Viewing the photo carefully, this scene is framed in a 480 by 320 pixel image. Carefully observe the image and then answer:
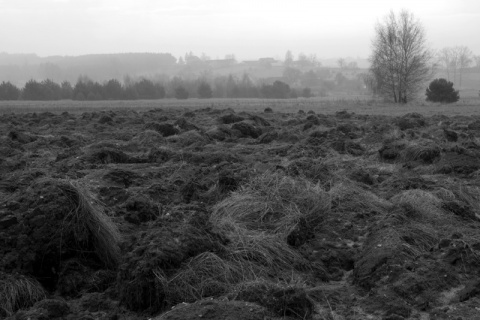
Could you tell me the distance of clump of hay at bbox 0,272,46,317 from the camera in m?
4.36

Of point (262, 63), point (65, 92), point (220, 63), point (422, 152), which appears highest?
point (220, 63)

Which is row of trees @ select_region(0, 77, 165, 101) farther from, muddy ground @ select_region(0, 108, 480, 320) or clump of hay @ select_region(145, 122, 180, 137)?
muddy ground @ select_region(0, 108, 480, 320)

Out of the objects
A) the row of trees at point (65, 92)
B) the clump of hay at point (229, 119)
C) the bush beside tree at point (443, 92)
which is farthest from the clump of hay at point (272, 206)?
the row of trees at point (65, 92)

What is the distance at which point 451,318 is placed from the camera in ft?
12.6

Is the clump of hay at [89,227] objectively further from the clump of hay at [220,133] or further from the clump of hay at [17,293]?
Result: the clump of hay at [220,133]

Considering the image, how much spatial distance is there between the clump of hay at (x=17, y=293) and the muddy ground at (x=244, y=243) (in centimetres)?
1

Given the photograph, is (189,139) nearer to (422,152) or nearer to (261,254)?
(422,152)

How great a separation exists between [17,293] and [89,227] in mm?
1034

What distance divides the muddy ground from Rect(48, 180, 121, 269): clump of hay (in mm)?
13

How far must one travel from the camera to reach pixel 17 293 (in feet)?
14.8

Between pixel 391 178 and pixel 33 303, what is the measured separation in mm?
5837

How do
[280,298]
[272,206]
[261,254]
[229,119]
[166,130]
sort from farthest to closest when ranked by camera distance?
1. [229,119]
2. [166,130]
3. [272,206]
4. [261,254]
5. [280,298]

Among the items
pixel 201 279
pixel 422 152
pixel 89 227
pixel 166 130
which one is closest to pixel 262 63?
pixel 166 130

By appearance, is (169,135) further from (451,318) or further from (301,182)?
(451,318)
